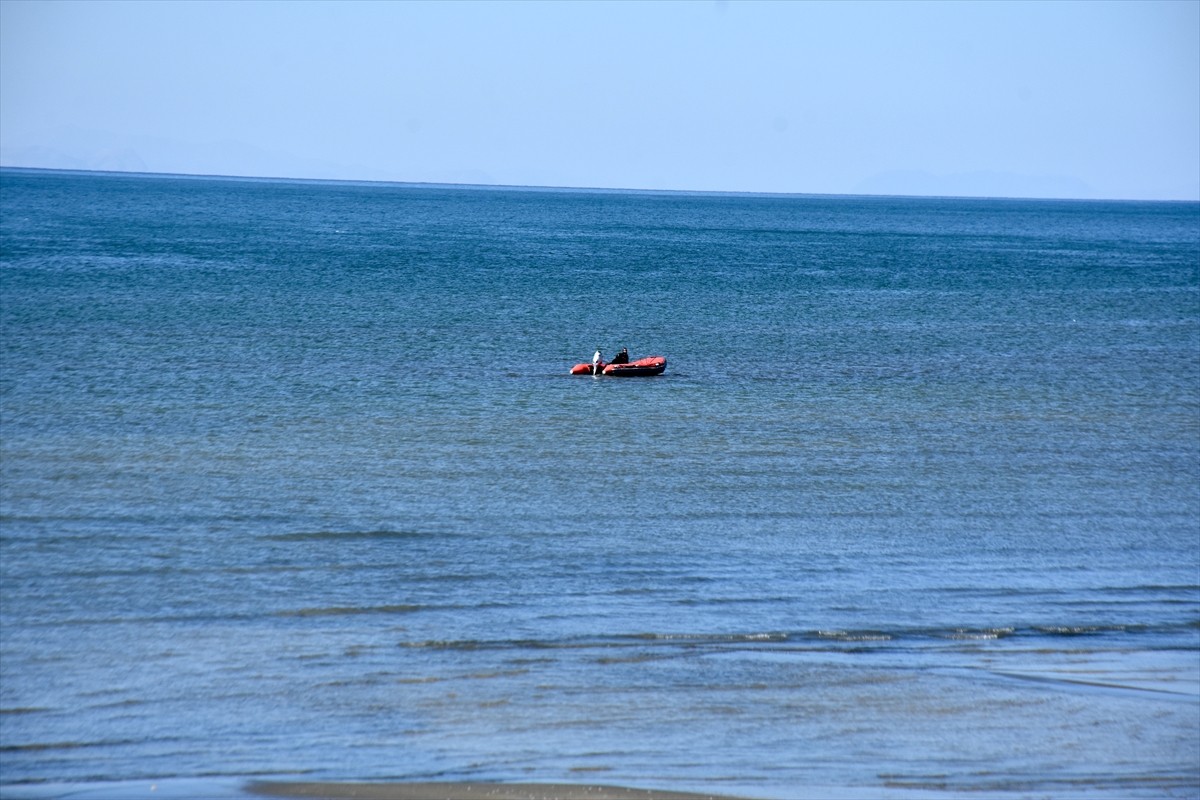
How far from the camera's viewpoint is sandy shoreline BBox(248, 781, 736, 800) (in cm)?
1269

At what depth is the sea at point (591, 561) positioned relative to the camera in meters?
14.1

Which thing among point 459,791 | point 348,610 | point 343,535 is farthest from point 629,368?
point 459,791

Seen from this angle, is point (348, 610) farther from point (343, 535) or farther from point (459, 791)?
point (459, 791)

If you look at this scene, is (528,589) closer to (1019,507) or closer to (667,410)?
(1019,507)

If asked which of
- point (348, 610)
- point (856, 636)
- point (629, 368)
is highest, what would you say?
point (629, 368)

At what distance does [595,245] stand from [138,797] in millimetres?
108672

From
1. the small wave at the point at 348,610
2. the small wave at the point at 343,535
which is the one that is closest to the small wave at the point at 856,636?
the small wave at the point at 348,610

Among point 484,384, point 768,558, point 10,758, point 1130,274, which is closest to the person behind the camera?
point 10,758

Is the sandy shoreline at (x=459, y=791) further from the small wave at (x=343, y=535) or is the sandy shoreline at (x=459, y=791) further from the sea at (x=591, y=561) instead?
the small wave at (x=343, y=535)

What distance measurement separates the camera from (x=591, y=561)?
21.2 metres

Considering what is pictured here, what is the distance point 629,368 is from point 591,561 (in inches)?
828

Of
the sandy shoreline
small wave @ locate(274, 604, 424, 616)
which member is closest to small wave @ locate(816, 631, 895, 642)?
the sandy shoreline

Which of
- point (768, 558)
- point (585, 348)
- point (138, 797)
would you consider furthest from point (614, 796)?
point (585, 348)

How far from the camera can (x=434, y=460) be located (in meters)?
28.5
